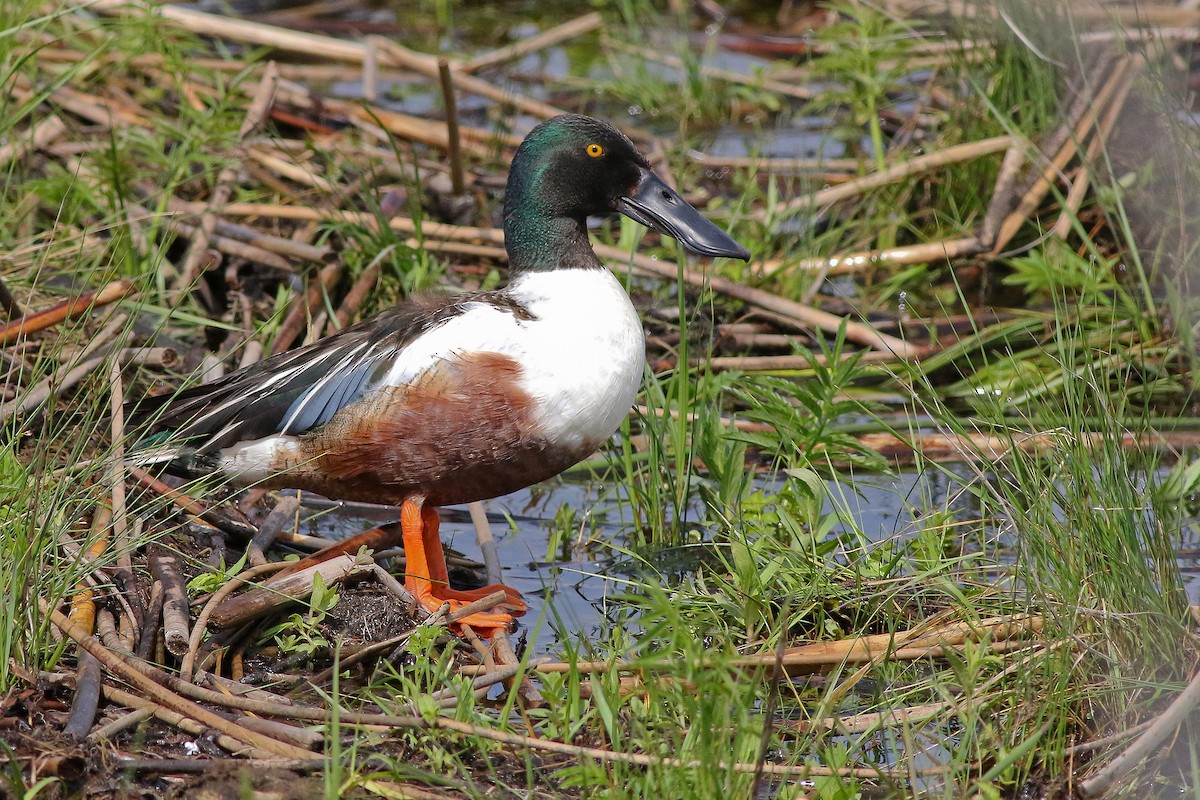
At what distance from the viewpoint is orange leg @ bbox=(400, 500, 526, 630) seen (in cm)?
351

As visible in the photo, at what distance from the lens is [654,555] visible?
3908mm

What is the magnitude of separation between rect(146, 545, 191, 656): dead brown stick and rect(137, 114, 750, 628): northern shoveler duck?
0.32 meters

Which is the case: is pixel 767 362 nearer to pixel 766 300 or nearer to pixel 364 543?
pixel 766 300

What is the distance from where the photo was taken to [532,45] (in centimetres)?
718

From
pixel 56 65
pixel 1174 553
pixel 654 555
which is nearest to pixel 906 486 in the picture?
pixel 654 555

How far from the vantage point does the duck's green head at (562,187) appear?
386cm

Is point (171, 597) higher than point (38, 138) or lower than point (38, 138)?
lower

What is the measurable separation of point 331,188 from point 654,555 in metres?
2.24

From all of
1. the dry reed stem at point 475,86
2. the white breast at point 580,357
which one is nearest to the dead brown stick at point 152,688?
the white breast at point 580,357

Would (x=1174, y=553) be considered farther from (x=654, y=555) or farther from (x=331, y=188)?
(x=331, y=188)

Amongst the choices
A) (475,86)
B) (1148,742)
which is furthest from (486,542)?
(475,86)

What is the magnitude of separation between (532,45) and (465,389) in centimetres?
411

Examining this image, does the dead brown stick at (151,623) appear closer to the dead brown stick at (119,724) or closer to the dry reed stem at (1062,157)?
the dead brown stick at (119,724)

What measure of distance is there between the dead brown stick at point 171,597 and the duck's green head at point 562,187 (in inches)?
48.9
